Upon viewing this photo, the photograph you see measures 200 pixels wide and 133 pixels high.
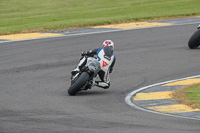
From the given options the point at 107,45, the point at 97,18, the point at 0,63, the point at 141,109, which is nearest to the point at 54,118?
the point at 141,109

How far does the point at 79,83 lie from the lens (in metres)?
12.0

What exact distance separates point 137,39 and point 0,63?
6724 millimetres

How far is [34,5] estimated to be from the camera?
123ft

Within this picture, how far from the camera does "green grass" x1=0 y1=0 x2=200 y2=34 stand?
88.0 feet

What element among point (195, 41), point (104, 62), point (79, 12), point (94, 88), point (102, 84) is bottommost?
point (94, 88)

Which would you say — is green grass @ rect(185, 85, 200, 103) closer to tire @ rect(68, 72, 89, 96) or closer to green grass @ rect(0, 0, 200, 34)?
tire @ rect(68, 72, 89, 96)

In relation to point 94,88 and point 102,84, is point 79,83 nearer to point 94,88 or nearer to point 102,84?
point 102,84

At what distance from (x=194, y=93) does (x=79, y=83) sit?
2835 millimetres

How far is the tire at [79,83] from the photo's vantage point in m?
12.0

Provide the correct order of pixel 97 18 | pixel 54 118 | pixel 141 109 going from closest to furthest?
pixel 54 118
pixel 141 109
pixel 97 18

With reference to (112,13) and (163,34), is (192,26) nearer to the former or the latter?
(163,34)

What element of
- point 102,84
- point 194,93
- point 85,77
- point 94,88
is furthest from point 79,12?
point 194,93

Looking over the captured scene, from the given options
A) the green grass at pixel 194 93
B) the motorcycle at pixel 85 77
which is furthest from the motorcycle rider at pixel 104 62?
the green grass at pixel 194 93

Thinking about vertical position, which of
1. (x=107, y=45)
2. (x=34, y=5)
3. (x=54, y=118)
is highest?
(x=34, y=5)
